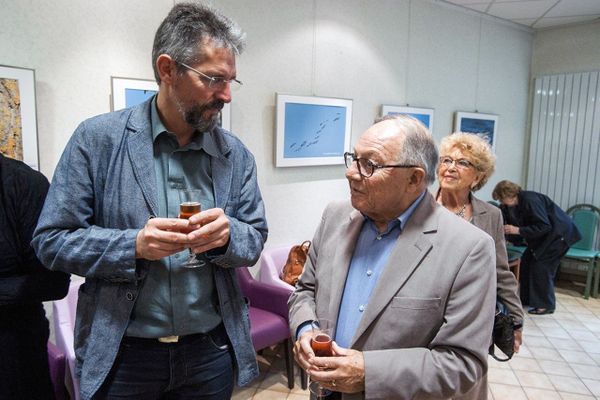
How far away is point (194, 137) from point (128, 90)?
5.78ft

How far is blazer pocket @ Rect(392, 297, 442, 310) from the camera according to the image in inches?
47.2

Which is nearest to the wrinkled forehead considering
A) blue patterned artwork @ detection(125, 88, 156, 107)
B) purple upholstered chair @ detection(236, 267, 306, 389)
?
purple upholstered chair @ detection(236, 267, 306, 389)

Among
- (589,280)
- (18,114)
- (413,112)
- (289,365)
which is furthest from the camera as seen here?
(589,280)

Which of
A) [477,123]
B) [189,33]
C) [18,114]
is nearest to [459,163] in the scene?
[189,33]

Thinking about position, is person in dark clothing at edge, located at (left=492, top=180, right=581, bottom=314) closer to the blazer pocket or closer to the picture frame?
the picture frame

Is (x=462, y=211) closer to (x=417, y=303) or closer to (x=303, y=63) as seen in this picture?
(x=417, y=303)

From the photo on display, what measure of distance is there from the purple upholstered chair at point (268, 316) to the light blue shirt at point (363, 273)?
157 cm

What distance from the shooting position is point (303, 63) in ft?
12.5

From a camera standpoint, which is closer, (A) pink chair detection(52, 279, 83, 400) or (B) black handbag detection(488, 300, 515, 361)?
(B) black handbag detection(488, 300, 515, 361)

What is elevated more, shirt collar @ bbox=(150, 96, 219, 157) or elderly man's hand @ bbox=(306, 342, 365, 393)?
shirt collar @ bbox=(150, 96, 219, 157)

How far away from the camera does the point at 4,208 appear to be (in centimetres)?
136

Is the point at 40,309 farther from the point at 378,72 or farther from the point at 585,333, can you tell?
the point at 585,333

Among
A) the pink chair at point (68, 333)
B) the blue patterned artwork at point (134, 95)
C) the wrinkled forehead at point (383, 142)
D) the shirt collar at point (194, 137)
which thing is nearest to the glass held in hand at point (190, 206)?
the shirt collar at point (194, 137)

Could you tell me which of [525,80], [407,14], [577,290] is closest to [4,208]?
[407,14]
